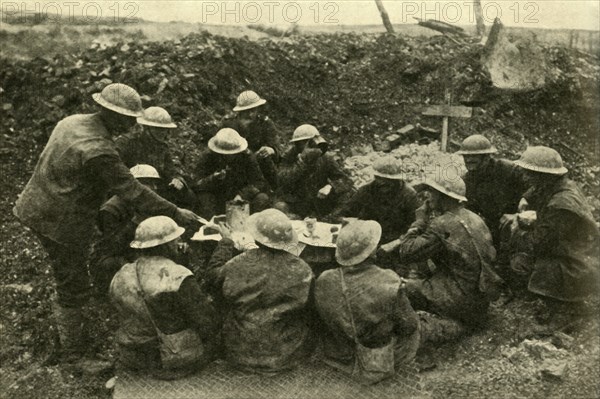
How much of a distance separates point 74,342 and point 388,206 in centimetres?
349

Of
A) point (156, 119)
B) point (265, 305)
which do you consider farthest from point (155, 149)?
point (265, 305)

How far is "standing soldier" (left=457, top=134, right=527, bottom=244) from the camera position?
6.68 metres

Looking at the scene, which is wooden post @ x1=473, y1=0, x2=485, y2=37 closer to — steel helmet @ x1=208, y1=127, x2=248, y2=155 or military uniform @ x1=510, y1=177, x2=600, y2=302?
steel helmet @ x1=208, y1=127, x2=248, y2=155

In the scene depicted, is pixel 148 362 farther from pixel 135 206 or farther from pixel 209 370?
pixel 135 206

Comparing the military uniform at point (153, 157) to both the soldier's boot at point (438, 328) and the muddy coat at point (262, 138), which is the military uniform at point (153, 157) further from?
the soldier's boot at point (438, 328)

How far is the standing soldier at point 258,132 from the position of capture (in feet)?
24.5

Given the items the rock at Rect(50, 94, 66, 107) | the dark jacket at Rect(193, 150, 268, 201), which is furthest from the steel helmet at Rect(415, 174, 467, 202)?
the rock at Rect(50, 94, 66, 107)

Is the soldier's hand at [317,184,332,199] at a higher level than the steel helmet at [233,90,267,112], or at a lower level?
lower

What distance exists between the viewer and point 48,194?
499 cm

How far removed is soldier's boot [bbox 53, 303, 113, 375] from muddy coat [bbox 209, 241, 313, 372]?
1408 mm

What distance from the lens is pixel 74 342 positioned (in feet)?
17.1

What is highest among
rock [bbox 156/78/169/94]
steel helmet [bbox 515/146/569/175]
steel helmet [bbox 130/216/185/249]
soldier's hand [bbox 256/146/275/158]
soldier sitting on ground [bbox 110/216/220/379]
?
rock [bbox 156/78/169/94]

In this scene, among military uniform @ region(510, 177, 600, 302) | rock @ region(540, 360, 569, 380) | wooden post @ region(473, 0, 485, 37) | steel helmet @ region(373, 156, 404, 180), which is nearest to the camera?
rock @ region(540, 360, 569, 380)

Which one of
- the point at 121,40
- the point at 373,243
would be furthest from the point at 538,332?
the point at 121,40
